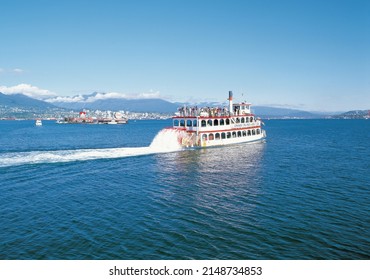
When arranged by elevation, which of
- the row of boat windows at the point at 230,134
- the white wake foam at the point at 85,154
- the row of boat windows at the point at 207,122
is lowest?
the white wake foam at the point at 85,154

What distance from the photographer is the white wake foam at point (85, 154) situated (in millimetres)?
46344

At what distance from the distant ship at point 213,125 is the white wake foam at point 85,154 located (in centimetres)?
225

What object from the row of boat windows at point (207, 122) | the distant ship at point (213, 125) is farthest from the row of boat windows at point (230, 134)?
the row of boat windows at point (207, 122)

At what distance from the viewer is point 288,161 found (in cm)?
4941

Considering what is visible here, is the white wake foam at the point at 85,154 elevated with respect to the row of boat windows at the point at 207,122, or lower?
lower

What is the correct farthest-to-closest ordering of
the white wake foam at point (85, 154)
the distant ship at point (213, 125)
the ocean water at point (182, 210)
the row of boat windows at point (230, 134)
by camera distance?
1. the row of boat windows at point (230, 134)
2. the distant ship at point (213, 125)
3. the white wake foam at point (85, 154)
4. the ocean water at point (182, 210)

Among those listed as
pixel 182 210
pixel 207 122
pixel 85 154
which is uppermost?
pixel 207 122

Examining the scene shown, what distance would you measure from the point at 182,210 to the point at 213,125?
135ft

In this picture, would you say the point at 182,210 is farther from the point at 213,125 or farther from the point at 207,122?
the point at 213,125

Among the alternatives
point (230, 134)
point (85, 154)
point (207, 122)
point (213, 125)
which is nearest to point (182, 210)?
point (85, 154)

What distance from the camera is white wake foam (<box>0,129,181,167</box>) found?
46.3m

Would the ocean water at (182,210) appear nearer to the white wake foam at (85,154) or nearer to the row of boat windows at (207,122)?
the white wake foam at (85,154)

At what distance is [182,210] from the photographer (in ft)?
84.1

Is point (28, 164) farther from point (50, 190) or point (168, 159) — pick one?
point (168, 159)
